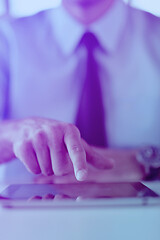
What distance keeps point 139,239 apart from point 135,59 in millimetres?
588

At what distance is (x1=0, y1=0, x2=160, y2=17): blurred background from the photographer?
100 centimetres

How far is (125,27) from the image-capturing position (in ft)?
3.34

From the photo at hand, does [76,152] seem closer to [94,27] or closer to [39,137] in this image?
[39,137]

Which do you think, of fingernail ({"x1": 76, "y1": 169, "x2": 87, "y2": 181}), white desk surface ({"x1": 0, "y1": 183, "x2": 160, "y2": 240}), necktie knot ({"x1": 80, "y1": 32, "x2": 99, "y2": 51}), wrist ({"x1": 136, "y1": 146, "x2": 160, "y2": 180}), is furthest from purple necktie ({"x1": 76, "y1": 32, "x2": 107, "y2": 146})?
white desk surface ({"x1": 0, "y1": 183, "x2": 160, "y2": 240})

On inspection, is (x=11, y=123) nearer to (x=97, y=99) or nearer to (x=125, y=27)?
(x=97, y=99)

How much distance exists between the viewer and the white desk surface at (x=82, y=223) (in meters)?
0.63

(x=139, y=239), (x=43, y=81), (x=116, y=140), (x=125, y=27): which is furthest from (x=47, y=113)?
(x=139, y=239)

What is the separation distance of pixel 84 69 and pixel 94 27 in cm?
14

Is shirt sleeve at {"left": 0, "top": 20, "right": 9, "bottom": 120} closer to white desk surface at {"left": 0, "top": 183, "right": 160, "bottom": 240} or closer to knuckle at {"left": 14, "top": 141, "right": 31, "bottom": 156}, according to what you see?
knuckle at {"left": 14, "top": 141, "right": 31, "bottom": 156}

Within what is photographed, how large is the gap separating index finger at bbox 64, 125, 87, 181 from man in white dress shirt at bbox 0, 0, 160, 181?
0.35 ft

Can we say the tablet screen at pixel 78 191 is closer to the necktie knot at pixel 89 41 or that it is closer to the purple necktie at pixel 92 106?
the purple necktie at pixel 92 106

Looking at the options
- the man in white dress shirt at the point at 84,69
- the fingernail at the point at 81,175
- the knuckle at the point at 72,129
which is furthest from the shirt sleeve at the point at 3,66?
the fingernail at the point at 81,175

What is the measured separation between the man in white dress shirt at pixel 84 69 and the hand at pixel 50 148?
8cm

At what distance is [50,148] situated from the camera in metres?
0.87
